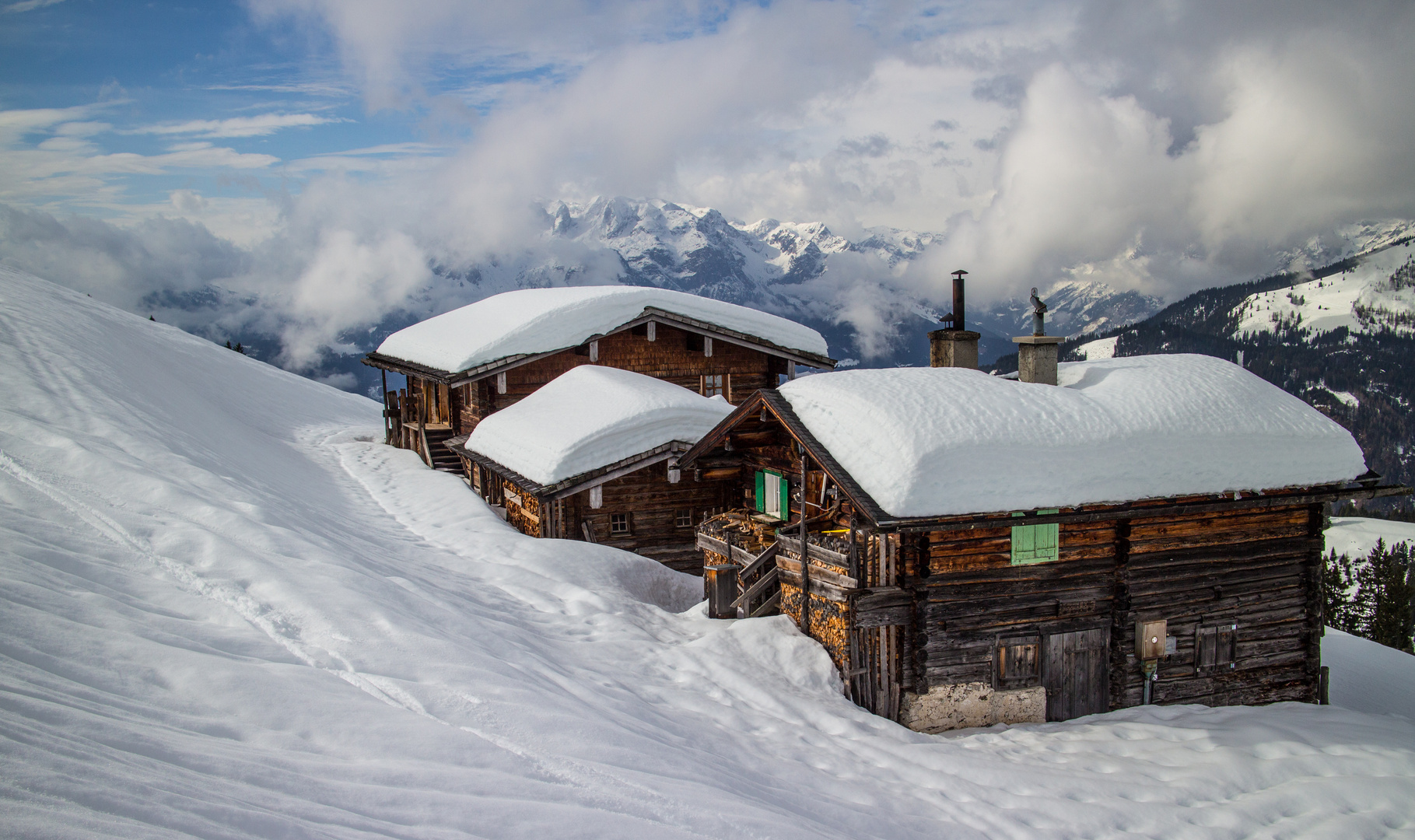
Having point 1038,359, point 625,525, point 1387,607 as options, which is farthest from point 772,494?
point 1387,607

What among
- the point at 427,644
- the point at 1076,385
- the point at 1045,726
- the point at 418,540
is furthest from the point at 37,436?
the point at 1076,385

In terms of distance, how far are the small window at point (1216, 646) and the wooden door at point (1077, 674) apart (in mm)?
1893

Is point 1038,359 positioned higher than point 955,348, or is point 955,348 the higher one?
point 955,348

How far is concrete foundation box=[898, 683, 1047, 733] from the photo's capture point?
1283 centimetres

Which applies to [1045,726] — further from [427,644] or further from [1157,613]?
[427,644]

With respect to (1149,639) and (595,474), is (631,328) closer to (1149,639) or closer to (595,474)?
(595,474)

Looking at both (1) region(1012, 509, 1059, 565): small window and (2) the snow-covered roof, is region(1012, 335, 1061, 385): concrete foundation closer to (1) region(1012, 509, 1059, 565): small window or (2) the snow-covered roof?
(1) region(1012, 509, 1059, 565): small window

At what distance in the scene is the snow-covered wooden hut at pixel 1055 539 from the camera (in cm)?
1241

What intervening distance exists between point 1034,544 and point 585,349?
14596 mm

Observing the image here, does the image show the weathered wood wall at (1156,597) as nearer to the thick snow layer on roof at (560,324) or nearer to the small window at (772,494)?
the small window at (772,494)

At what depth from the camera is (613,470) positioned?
61.3ft

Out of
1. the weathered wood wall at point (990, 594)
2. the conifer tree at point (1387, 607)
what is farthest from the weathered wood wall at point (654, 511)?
the conifer tree at point (1387, 607)

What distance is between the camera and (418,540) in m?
17.0

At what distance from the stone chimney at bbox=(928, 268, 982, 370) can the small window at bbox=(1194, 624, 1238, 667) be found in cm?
622
